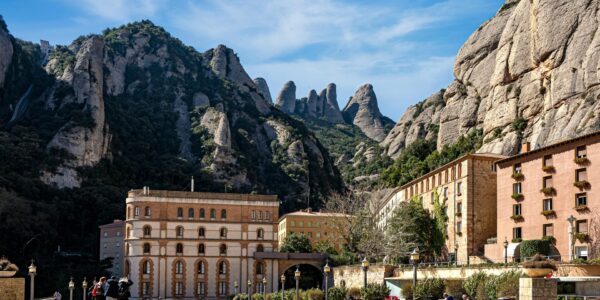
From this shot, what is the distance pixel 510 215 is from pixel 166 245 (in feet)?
165

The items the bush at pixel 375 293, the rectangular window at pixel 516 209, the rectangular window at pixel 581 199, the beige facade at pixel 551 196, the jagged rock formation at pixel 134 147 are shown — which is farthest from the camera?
the jagged rock formation at pixel 134 147

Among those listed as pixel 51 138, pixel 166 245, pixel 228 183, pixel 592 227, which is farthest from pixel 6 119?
pixel 592 227

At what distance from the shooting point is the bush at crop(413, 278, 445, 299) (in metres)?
52.4

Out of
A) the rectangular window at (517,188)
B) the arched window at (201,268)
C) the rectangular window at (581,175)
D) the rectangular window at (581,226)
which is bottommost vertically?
the arched window at (201,268)

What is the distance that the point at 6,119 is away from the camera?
16738cm

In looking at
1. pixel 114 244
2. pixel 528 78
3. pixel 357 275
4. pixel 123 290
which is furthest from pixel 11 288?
pixel 528 78

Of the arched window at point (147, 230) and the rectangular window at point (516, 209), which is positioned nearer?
the rectangular window at point (516, 209)

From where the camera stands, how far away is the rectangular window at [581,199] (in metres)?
53.7

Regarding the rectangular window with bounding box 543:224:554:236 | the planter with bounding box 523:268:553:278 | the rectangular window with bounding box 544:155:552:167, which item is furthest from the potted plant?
the rectangular window with bounding box 544:155:552:167

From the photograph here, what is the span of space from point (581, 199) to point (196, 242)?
187 feet

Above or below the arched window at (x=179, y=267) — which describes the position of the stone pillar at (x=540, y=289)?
above

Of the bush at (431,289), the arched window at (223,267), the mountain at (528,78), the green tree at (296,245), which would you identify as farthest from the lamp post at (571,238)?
the green tree at (296,245)

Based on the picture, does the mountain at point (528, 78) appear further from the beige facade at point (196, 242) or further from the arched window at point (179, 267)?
the arched window at point (179, 267)

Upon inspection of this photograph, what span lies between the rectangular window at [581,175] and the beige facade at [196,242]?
5374 cm
